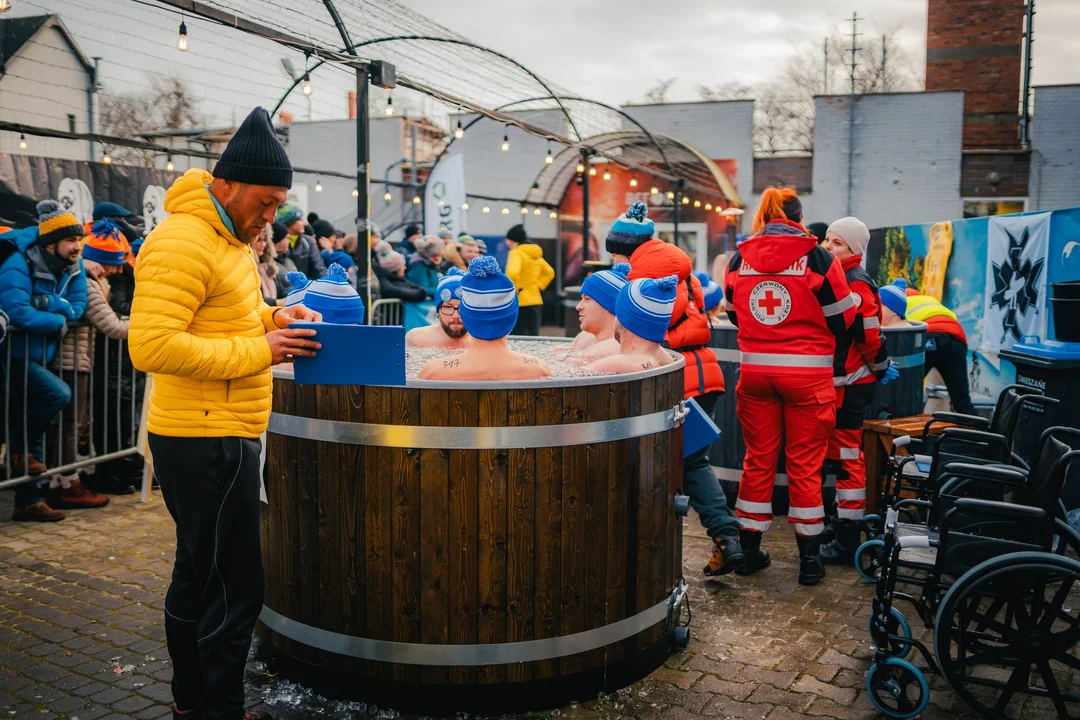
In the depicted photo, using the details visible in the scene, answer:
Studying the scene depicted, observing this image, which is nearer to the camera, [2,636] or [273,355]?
[273,355]

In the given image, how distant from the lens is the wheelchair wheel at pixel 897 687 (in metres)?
3.73

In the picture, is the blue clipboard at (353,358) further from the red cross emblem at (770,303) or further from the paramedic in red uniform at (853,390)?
the paramedic in red uniform at (853,390)

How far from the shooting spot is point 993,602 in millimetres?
3934

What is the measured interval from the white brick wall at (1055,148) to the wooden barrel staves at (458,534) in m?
24.0

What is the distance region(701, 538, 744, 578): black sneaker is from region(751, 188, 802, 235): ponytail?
1977 mm

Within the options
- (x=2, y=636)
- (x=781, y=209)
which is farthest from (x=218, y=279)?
(x=781, y=209)

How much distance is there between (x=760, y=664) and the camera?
4336 mm

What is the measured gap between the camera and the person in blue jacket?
6.46 metres

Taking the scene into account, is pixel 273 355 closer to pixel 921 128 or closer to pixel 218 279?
pixel 218 279

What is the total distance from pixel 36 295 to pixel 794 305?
5.46 meters

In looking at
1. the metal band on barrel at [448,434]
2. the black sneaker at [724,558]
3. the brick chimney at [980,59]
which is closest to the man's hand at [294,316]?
the metal band on barrel at [448,434]

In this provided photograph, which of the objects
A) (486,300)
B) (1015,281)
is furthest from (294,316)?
(1015,281)

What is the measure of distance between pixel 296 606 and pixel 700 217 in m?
23.0

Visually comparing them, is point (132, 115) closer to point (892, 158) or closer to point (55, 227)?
Result: point (55, 227)
